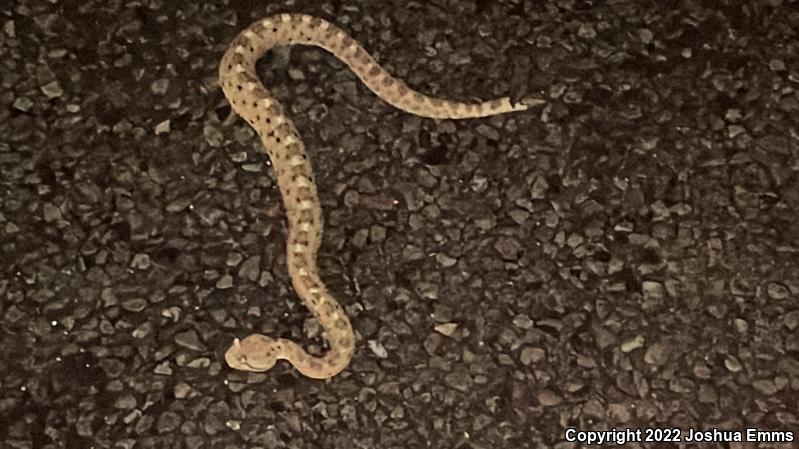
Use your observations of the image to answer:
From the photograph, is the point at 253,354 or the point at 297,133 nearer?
the point at 253,354

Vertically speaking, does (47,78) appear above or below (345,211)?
above

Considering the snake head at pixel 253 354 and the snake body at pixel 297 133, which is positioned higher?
the snake body at pixel 297 133

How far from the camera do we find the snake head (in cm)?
328

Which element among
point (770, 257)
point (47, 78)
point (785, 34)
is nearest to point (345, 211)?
point (47, 78)

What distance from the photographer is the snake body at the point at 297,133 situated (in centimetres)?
329

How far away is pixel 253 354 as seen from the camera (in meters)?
3.28

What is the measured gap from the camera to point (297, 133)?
361 centimetres

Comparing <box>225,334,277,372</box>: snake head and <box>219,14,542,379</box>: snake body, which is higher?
<box>219,14,542,379</box>: snake body

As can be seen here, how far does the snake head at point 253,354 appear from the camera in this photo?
3277 mm

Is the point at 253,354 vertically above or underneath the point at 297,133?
underneath

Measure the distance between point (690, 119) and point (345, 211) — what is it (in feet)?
4.15

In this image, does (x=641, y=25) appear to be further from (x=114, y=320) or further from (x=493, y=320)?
(x=114, y=320)

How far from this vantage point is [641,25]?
3898 millimetres

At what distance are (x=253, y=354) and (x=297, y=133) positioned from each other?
80 centimetres
